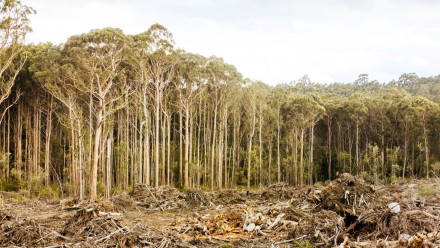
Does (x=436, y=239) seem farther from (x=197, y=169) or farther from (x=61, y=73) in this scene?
(x=197, y=169)

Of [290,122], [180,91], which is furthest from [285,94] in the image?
[180,91]

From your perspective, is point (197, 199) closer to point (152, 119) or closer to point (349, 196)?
point (349, 196)

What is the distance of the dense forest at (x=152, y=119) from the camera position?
75.9ft

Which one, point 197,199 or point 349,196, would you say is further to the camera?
point 197,199

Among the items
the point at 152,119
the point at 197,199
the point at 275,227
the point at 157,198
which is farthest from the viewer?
the point at 152,119

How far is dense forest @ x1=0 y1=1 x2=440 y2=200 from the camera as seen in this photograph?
23141 mm

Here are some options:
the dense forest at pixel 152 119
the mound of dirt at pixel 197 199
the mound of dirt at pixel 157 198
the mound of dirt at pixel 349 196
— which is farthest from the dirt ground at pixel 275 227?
the dense forest at pixel 152 119

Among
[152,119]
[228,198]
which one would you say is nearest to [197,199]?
[228,198]

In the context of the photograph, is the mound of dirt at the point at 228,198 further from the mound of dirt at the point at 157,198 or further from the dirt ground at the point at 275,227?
the dirt ground at the point at 275,227

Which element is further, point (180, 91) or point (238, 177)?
point (238, 177)

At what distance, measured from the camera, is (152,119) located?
3797 centimetres

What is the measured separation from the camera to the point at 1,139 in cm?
3647

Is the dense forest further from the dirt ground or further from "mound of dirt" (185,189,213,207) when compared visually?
the dirt ground

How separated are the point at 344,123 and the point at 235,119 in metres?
16.2
